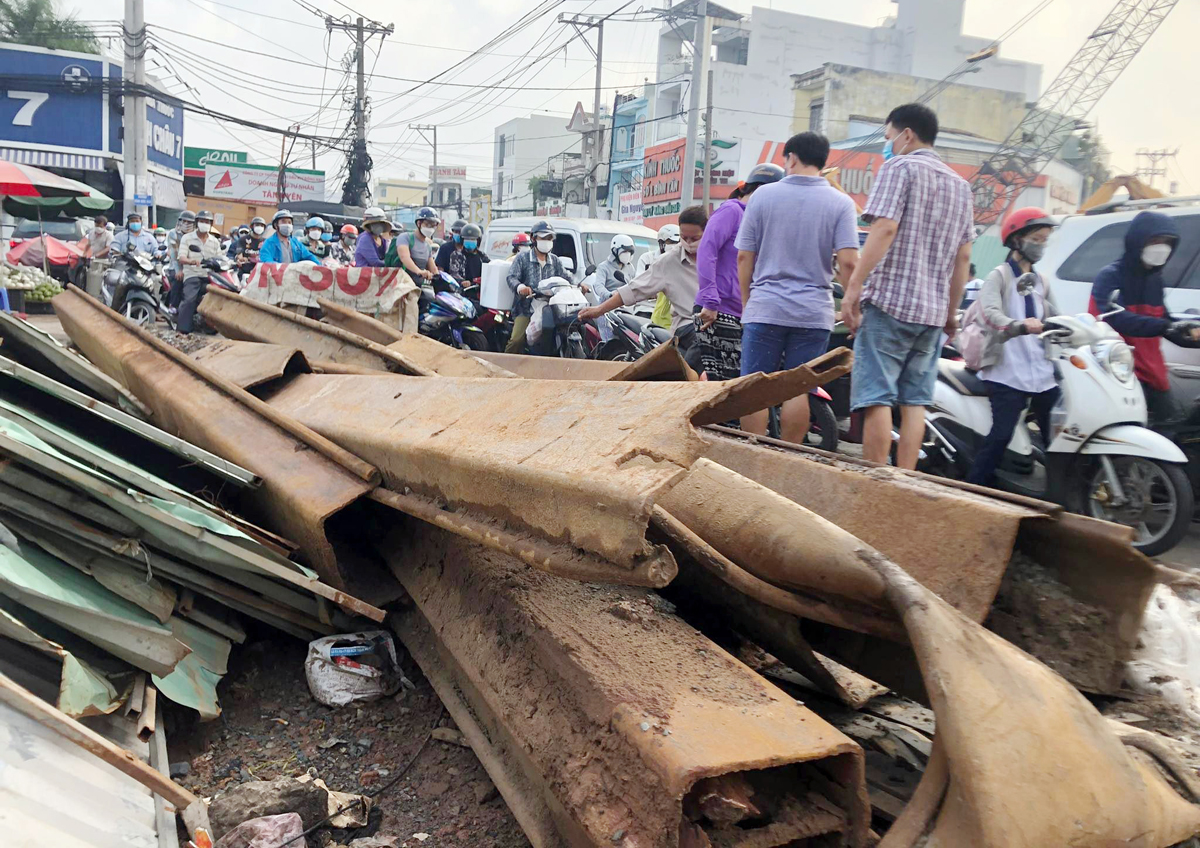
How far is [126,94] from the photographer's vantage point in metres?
22.1

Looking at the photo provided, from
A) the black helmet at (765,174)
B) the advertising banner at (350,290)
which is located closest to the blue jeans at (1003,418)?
the black helmet at (765,174)

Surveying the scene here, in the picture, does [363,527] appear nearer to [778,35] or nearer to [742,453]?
[742,453]

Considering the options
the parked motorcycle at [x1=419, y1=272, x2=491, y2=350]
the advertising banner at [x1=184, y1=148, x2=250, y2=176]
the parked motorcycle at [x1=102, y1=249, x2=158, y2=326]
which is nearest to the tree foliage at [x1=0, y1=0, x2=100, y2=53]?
the advertising banner at [x1=184, y1=148, x2=250, y2=176]

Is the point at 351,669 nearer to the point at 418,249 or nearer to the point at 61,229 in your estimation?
the point at 418,249

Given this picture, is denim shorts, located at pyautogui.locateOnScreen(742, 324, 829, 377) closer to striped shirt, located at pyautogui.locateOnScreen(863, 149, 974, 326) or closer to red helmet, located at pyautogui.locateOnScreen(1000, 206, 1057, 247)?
striped shirt, located at pyautogui.locateOnScreen(863, 149, 974, 326)

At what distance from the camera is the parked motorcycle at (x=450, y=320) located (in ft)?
27.3

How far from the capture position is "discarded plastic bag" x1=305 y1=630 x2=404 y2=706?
2680 millimetres

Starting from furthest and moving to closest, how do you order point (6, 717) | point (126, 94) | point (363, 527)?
point (126, 94)
point (363, 527)
point (6, 717)

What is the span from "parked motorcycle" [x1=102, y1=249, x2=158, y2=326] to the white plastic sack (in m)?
12.3

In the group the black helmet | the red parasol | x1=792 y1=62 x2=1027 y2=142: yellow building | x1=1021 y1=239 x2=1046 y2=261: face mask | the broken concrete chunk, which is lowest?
the broken concrete chunk

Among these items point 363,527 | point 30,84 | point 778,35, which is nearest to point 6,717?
point 363,527

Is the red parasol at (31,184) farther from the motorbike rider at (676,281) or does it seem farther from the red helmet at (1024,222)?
the red helmet at (1024,222)

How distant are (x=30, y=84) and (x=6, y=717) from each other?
3030cm

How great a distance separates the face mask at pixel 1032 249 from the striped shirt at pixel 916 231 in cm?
79
